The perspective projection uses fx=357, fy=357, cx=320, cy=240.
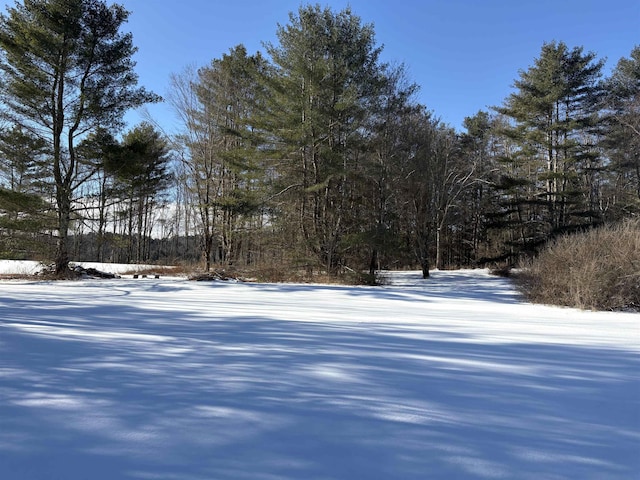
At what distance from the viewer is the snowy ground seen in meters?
1.82

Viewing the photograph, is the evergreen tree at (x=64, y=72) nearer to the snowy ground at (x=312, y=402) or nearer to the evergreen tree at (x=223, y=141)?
the evergreen tree at (x=223, y=141)

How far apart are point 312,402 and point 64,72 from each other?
15.9 meters

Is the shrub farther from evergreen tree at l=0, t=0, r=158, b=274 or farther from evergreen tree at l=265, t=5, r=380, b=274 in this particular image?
evergreen tree at l=0, t=0, r=158, b=274

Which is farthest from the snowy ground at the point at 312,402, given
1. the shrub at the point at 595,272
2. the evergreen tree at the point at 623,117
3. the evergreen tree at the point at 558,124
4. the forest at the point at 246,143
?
the evergreen tree at the point at 623,117

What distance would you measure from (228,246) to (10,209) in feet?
30.9

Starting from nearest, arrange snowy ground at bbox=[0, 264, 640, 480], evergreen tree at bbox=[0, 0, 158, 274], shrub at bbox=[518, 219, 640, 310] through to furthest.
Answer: snowy ground at bbox=[0, 264, 640, 480] < shrub at bbox=[518, 219, 640, 310] < evergreen tree at bbox=[0, 0, 158, 274]

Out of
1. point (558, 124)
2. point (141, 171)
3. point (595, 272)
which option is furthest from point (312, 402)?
point (558, 124)

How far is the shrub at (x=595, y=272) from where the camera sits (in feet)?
24.6

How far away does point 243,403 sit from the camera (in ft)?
8.14

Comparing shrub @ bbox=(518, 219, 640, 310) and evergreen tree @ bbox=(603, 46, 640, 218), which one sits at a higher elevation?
evergreen tree @ bbox=(603, 46, 640, 218)

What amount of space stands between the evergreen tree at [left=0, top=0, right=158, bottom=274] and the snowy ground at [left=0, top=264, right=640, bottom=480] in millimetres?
10705

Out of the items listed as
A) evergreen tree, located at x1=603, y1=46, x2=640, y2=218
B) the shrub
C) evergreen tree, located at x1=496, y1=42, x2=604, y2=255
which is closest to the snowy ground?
the shrub

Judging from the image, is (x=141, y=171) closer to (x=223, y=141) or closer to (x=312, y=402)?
(x=223, y=141)

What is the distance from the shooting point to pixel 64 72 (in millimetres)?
13125
